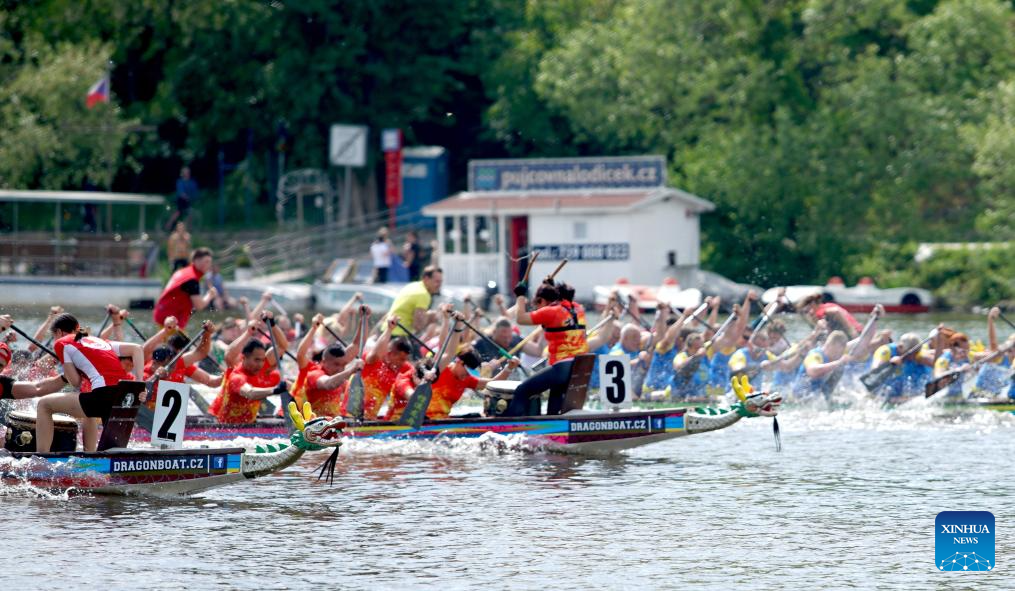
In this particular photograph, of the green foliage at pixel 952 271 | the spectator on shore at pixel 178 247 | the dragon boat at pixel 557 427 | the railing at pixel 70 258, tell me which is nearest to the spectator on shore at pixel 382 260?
the spectator on shore at pixel 178 247

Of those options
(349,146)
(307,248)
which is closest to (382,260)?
(307,248)

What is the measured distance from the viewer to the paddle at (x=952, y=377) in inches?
813

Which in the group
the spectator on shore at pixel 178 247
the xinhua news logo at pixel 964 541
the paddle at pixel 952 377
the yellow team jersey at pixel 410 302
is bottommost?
the xinhua news logo at pixel 964 541

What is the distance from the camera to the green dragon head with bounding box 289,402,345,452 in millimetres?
14172

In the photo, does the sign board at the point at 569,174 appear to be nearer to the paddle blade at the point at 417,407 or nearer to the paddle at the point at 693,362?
the paddle at the point at 693,362

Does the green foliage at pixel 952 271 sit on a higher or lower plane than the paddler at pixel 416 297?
higher

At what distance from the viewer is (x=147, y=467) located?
14922 millimetres

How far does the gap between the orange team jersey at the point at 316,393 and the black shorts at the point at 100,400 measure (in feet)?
10.4

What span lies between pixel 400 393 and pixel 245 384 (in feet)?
5.18

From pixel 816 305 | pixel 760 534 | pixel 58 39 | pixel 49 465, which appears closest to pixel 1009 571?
pixel 760 534

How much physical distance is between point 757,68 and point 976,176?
6.14 meters

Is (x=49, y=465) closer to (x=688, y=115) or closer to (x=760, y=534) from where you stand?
(x=760, y=534)

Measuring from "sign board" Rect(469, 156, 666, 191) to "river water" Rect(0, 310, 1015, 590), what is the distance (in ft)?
83.1

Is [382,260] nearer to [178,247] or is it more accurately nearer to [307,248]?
[178,247]
